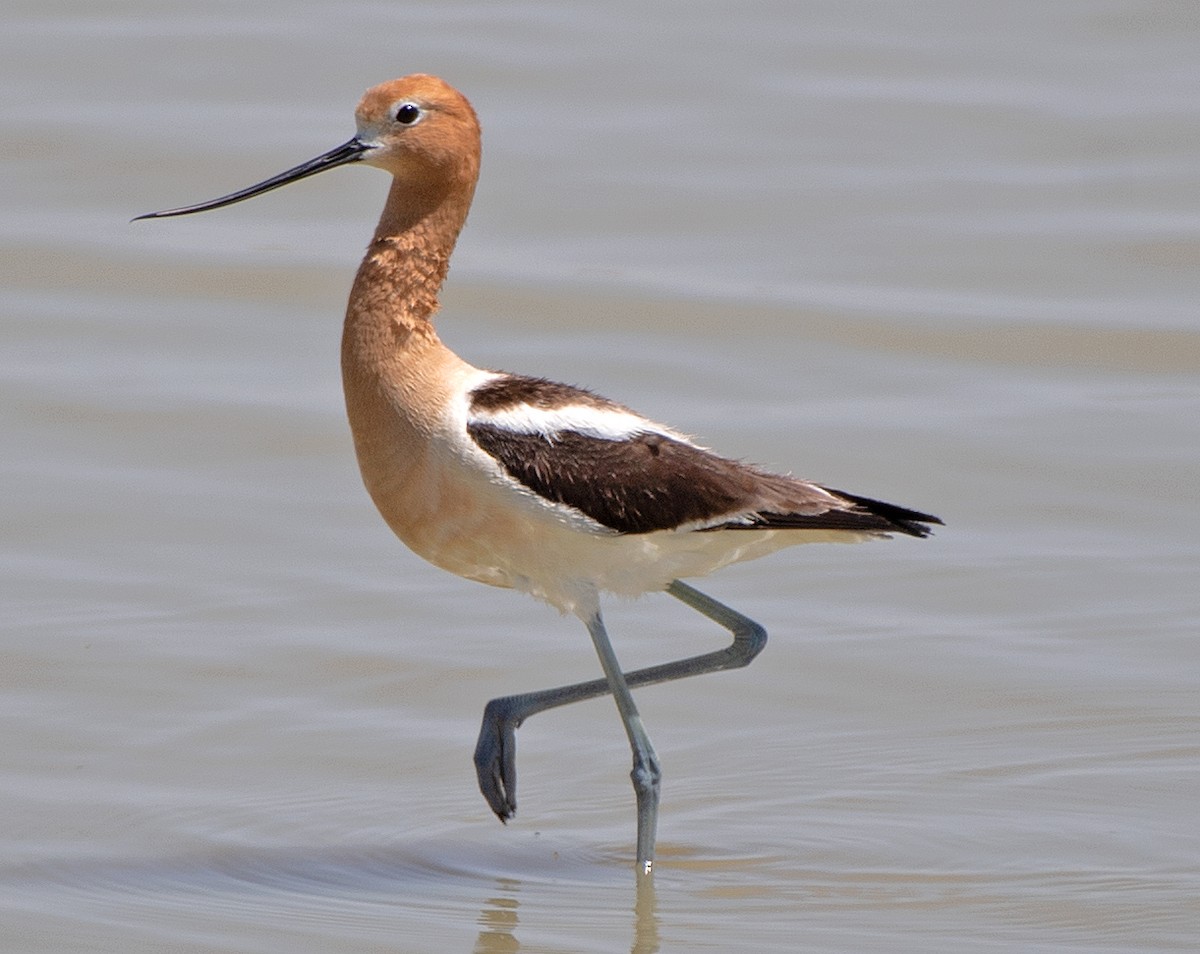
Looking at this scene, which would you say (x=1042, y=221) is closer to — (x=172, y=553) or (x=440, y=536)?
(x=172, y=553)

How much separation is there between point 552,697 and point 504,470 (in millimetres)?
815

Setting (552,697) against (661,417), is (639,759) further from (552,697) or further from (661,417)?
(661,417)

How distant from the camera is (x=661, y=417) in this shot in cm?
880

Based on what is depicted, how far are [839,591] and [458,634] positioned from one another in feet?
4.06

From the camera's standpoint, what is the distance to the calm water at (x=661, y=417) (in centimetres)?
559

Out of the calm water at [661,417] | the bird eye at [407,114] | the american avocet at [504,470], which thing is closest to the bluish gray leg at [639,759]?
the american avocet at [504,470]

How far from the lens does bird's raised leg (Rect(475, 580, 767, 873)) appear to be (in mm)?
5734

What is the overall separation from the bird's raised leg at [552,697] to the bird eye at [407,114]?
52.5 inches

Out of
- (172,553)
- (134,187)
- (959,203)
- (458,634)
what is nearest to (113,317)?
(134,187)

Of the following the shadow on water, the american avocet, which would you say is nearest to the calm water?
the shadow on water

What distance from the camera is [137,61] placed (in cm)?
1205

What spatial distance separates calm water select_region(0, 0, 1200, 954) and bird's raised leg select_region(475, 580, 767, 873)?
7.2 inches

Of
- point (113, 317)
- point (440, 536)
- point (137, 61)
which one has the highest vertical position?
point (137, 61)

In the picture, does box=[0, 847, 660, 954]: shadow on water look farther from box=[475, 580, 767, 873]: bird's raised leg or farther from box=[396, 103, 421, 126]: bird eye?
box=[396, 103, 421, 126]: bird eye
